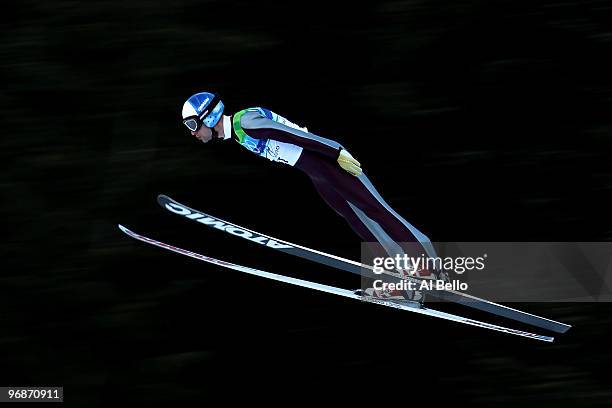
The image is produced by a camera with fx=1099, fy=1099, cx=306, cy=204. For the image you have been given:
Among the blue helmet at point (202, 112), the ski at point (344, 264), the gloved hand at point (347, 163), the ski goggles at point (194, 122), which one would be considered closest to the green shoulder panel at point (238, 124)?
the blue helmet at point (202, 112)

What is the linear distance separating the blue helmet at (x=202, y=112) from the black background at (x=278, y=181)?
64.6 inches

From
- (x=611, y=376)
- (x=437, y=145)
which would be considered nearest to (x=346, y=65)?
(x=437, y=145)

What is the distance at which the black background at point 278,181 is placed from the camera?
8883mm

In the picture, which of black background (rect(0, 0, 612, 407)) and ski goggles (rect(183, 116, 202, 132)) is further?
black background (rect(0, 0, 612, 407))

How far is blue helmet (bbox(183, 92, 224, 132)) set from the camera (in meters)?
7.11

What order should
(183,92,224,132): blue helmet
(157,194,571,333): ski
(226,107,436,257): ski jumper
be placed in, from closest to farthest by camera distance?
(226,107,436,257): ski jumper
(183,92,224,132): blue helmet
(157,194,571,333): ski

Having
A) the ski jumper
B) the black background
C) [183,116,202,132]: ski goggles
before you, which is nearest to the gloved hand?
the ski jumper

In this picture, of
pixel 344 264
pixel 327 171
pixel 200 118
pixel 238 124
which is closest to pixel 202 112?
pixel 200 118

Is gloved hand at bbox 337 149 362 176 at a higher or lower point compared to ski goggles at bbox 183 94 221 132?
lower

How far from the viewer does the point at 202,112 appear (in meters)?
7.10

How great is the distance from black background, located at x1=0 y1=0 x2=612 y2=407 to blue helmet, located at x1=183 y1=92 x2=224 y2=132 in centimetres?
164

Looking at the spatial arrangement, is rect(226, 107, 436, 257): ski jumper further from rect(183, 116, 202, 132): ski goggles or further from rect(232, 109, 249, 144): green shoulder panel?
rect(183, 116, 202, 132): ski goggles

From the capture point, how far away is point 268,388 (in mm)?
9703

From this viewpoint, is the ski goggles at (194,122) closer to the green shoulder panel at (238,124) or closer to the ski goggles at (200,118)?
the ski goggles at (200,118)
